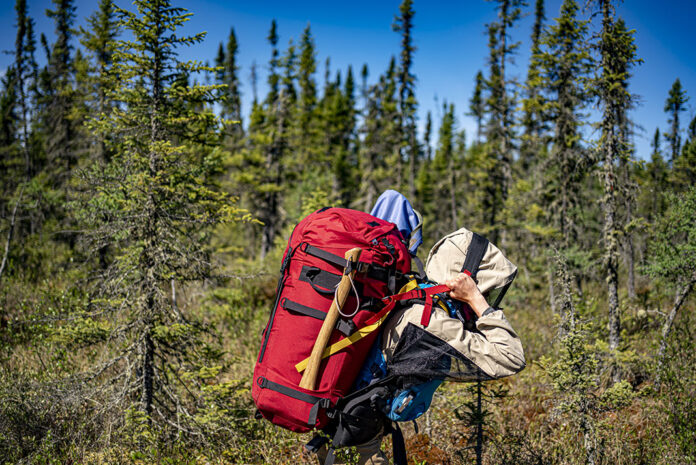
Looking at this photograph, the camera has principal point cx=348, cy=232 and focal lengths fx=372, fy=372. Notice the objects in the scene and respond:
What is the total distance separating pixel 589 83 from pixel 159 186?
28.8 ft

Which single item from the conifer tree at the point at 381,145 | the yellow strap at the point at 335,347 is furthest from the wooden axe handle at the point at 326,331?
the conifer tree at the point at 381,145

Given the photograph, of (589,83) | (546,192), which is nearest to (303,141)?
(546,192)

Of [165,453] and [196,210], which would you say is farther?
[196,210]

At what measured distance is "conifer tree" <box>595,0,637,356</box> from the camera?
799cm

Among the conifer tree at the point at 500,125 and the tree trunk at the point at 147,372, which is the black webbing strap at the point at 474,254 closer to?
the tree trunk at the point at 147,372

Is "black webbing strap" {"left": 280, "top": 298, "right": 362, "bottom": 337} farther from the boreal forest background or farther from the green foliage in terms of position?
the green foliage

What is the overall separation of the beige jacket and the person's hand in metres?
0.06

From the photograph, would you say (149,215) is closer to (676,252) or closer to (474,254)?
(474,254)

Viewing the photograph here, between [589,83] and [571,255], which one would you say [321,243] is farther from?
[571,255]

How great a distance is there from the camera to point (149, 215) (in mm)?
4797

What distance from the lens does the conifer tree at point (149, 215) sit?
4758 millimetres

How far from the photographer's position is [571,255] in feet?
41.9

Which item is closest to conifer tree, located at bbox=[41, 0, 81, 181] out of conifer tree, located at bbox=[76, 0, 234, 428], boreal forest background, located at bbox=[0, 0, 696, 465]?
boreal forest background, located at bbox=[0, 0, 696, 465]

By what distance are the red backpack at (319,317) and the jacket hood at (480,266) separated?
1.00 feet
